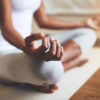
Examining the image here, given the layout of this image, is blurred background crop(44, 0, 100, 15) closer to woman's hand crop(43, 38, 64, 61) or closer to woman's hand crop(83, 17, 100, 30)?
woman's hand crop(83, 17, 100, 30)

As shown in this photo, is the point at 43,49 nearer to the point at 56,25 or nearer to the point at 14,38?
the point at 14,38

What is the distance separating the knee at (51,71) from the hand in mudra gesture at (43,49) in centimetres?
7

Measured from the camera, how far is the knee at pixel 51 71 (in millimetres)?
946

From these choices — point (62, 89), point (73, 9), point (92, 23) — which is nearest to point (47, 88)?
point (62, 89)

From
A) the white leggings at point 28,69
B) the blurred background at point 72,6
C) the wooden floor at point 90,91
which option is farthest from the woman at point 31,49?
the blurred background at point 72,6

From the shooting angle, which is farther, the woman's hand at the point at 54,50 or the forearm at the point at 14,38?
the forearm at the point at 14,38

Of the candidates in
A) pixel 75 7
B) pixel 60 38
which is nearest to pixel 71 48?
pixel 60 38

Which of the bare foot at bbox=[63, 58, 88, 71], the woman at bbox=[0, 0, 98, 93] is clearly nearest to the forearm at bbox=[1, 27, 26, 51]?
the woman at bbox=[0, 0, 98, 93]

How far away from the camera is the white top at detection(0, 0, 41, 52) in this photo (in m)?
1.12

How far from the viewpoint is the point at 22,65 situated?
3.16 ft

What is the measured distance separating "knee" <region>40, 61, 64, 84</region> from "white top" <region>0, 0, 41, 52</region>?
0.27m

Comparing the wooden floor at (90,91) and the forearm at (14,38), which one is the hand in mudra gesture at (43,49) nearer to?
the forearm at (14,38)

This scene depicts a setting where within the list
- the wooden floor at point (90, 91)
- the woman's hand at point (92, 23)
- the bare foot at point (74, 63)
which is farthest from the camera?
the woman's hand at point (92, 23)

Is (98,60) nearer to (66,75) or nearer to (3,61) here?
(66,75)
